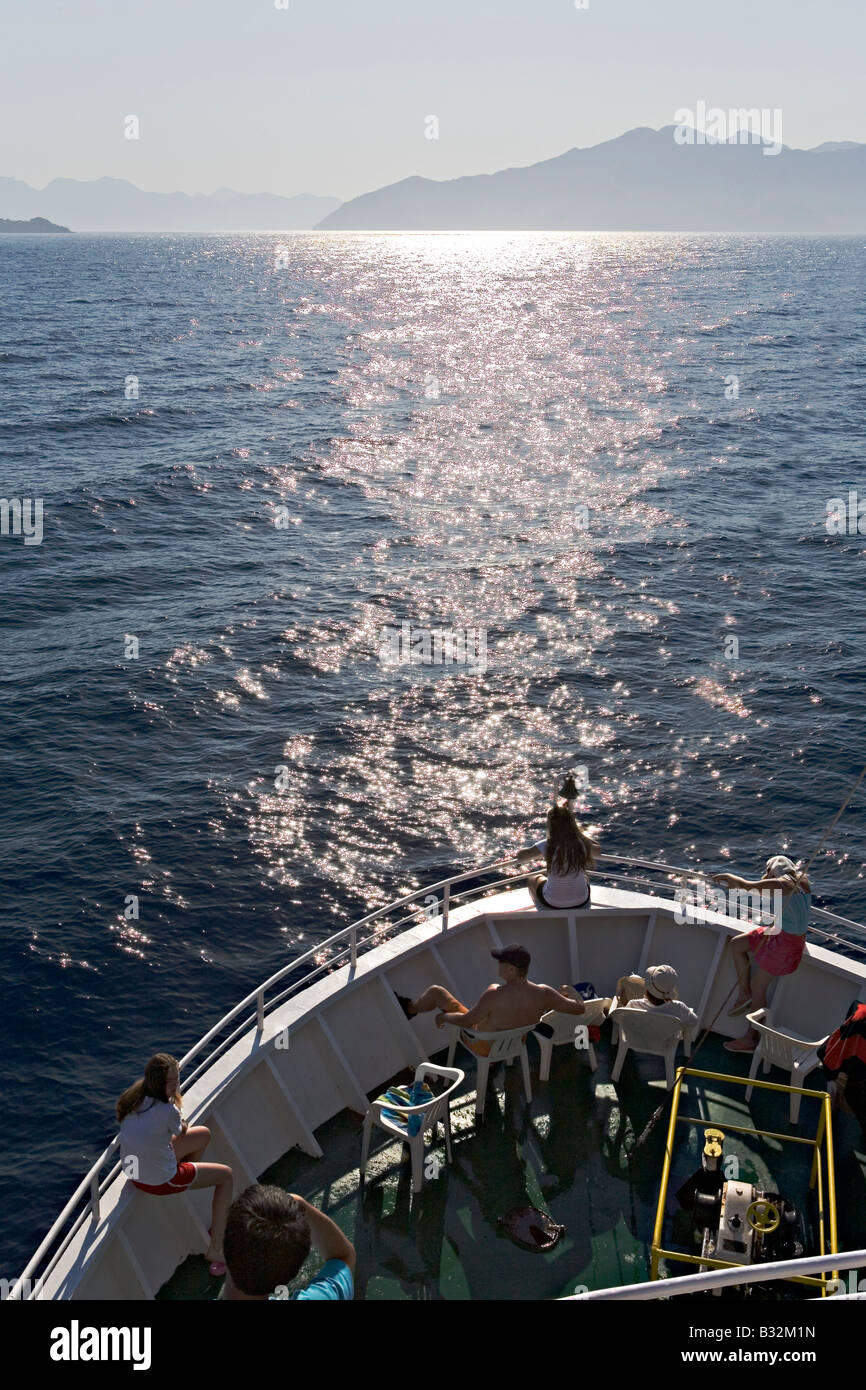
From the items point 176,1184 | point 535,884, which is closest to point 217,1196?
point 176,1184

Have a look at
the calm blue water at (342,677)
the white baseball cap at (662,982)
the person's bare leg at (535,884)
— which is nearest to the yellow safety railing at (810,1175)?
the white baseball cap at (662,982)

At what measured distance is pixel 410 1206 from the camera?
31.5ft

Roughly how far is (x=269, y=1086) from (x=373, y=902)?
11.3 meters

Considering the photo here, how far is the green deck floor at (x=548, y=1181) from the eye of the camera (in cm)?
898

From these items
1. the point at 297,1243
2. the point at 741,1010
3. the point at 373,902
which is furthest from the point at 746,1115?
the point at 373,902

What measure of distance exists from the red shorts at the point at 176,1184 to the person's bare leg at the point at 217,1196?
13 centimetres

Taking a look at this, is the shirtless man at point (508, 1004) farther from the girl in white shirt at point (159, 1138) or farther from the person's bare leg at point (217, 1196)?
the girl in white shirt at point (159, 1138)

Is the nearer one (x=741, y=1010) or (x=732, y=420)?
(x=741, y=1010)

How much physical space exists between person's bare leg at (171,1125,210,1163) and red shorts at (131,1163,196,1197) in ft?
0.29

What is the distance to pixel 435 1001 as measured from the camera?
10.9 metres

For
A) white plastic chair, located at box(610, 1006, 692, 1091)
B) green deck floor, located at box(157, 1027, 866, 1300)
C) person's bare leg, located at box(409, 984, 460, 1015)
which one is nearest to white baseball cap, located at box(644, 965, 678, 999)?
white plastic chair, located at box(610, 1006, 692, 1091)

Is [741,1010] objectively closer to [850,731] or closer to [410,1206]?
[410,1206]

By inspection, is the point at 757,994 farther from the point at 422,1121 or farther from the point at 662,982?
the point at 422,1121
